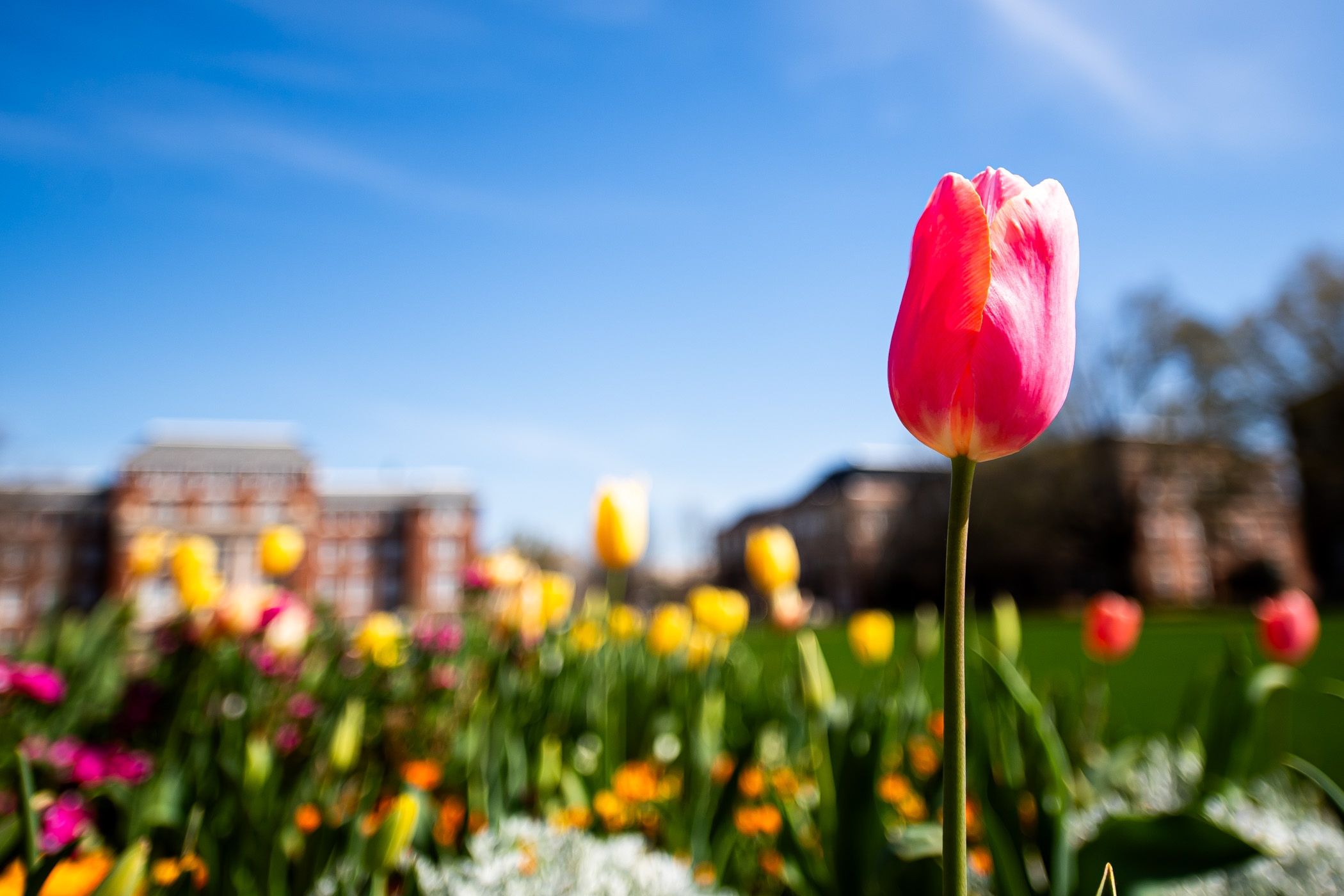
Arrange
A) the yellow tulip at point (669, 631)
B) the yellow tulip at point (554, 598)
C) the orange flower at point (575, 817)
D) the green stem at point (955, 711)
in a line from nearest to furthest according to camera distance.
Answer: the green stem at point (955, 711) < the orange flower at point (575, 817) < the yellow tulip at point (554, 598) < the yellow tulip at point (669, 631)

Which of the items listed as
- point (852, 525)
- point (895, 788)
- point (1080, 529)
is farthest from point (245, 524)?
point (895, 788)

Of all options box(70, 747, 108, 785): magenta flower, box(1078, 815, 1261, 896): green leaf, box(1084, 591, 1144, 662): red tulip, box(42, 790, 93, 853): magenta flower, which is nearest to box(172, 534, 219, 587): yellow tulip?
box(70, 747, 108, 785): magenta flower

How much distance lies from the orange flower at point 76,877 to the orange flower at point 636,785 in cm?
105

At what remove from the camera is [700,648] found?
9.54 ft

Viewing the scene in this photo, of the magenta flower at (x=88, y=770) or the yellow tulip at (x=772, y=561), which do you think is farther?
the yellow tulip at (x=772, y=561)

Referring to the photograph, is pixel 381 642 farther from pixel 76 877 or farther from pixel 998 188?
pixel 998 188

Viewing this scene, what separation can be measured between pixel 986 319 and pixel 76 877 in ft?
4.79

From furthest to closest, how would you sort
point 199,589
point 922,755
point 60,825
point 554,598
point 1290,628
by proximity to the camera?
1. point 554,598
2. point 199,589
3. point 922,755
4. point 1290,628
5. point 60,825

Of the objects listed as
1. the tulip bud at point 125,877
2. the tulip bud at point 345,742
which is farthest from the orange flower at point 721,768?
the tulip bud at point 125,877

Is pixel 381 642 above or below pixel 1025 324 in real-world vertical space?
below

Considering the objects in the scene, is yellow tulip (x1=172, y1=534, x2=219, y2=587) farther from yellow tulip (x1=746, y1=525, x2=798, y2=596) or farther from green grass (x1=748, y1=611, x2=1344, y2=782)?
green grass (x1=748, y1=611, x2=1344, y2=782)

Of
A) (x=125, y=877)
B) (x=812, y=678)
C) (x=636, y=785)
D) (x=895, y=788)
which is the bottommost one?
(x=895, y=788)

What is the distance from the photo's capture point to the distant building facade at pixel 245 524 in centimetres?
4366

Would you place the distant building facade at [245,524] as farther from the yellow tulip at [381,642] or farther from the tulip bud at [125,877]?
the tulip bud at [125,877]
